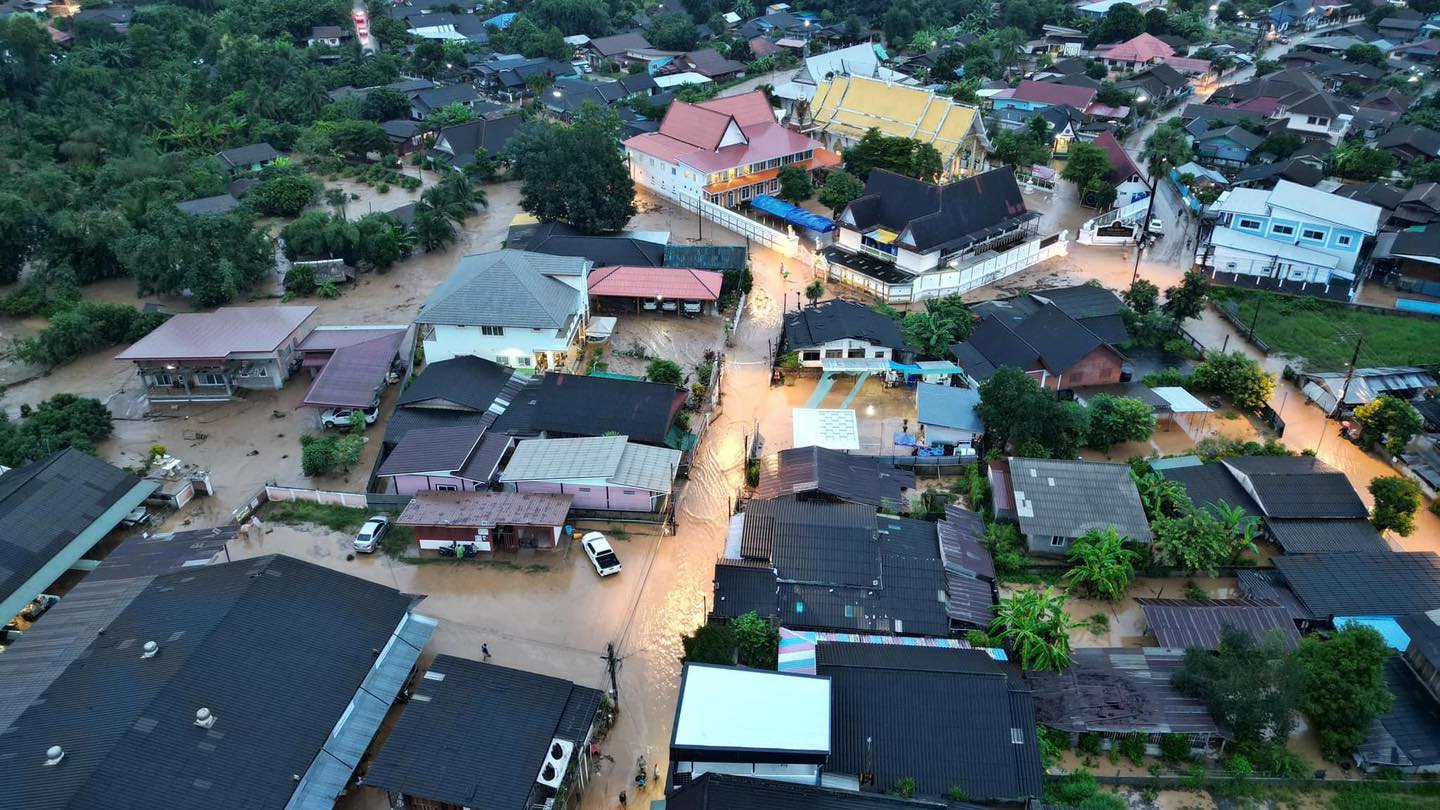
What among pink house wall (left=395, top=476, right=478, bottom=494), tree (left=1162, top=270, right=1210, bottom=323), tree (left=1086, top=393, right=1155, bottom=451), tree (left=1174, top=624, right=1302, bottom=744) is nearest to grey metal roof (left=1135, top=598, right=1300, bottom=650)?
tree (left=1174, top=624, right=1302, bottom=744)


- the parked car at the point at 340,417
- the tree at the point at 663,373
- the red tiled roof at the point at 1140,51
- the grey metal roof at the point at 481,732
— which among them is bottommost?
the parked car at the point at 340,417

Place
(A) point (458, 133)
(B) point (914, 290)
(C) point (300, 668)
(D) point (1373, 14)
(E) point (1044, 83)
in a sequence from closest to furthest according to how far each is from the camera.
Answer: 1. (C) point (300, 668)
2. (B) point (914, 290)
3. (A) point (458, 133)
4. (E) point (1044, 83)
5. (D) point (1373, 14)

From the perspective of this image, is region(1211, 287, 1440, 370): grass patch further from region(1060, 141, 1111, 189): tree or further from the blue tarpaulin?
the blue tarpaulin

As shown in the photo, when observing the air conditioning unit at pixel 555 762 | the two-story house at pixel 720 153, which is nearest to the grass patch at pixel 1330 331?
the two-story house at pixel 720 153

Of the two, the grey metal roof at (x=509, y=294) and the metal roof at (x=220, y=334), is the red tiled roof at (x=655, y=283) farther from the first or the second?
the metal roof at (x=220, y=334)

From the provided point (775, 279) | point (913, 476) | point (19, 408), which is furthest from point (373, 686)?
point (775, 279)

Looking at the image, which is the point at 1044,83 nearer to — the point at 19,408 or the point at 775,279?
the point at 775,279

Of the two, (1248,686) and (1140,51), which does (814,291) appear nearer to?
(1248,686)
